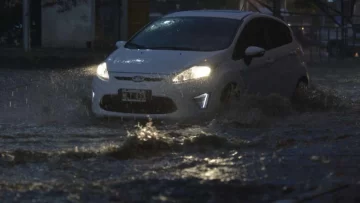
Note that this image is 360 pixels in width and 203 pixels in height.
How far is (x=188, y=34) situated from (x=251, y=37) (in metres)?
0.89

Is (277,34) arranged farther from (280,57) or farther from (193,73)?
(193,73)

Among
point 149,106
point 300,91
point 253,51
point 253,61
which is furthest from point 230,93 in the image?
point 300,91

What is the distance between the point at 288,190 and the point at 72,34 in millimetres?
23368

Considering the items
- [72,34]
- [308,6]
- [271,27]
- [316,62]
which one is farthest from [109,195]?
[308,6]

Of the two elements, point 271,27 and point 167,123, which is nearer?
point 167,123

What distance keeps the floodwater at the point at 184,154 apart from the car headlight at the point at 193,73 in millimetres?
545

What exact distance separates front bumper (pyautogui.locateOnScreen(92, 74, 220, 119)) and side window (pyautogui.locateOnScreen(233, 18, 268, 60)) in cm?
100

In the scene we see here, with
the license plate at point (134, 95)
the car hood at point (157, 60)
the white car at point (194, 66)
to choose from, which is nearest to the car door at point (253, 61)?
the white car at point (194, 66)

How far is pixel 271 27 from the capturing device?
12.5m

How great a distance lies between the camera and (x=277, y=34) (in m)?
12.6

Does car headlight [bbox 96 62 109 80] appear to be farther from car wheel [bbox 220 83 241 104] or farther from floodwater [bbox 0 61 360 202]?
car wheel [bbox 220 83 241 104]

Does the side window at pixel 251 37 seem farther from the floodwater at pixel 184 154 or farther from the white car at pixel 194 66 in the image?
the floodwater at pixel 184 154

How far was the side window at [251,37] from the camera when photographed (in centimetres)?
1123

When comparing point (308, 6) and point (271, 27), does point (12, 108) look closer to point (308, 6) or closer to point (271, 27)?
point (271, 27)
